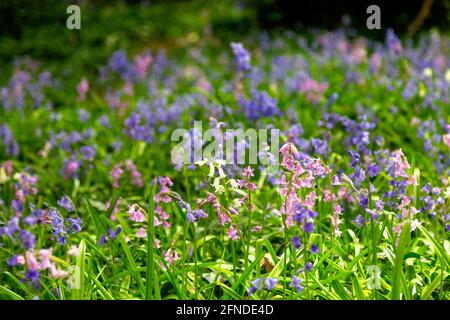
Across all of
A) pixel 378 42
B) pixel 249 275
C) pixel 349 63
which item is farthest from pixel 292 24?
pixel 249 275

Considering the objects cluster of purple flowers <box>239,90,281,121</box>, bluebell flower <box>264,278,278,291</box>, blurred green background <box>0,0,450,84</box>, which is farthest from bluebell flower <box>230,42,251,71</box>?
blurred green background <box>0,0,450,84</box>

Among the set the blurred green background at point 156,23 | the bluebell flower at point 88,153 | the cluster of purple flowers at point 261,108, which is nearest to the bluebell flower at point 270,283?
the cluster of purple flowers at point 261,108

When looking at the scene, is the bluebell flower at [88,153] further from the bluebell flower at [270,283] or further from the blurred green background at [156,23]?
the blurred green background at [156,23]

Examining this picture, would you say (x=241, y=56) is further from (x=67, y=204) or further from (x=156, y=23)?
(x=156, y=23)

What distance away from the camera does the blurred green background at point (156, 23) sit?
9.11 meters

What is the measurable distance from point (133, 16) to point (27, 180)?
10.3 m

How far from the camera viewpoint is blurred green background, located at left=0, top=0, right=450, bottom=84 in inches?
359

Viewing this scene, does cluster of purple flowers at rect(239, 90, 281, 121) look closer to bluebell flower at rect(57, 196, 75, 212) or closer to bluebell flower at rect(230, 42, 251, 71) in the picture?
bluebell flower at rect(230, 42, 251, 71)

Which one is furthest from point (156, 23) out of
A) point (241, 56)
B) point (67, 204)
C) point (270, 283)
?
point (270, 283)

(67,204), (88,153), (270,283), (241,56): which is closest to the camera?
(270,283)

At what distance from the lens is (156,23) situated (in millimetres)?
12633
